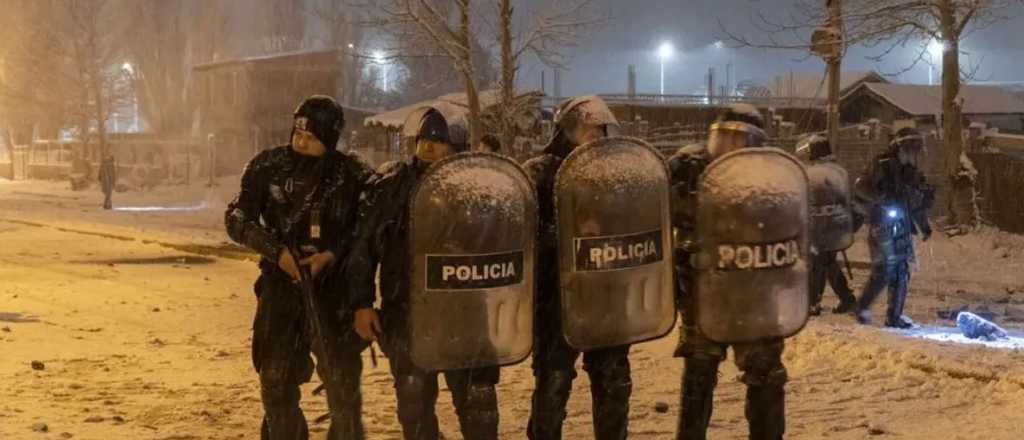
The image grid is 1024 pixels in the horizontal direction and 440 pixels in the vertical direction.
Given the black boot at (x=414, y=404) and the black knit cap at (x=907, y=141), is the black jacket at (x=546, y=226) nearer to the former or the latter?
the black boot at (x=414, y=404)

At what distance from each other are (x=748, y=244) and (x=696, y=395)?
2.67 ft

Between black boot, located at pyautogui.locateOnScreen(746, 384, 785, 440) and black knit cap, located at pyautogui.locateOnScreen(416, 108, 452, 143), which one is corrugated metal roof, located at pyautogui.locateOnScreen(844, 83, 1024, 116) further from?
black knit cap, located at pyautogui.locateOnScreen(416, 108, 452, 143)

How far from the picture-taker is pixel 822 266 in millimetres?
10938

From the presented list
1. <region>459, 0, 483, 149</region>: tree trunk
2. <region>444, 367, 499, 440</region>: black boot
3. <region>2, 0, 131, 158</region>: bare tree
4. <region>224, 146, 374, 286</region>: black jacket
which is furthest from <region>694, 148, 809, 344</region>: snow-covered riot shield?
<region>2, 0, 131, 158</region>: bare tree

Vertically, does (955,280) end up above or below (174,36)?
below

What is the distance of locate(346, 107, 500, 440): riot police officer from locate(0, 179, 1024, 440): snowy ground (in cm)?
125

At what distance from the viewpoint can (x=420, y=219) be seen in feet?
16.5

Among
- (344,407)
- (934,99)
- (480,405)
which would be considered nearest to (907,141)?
(480,405)

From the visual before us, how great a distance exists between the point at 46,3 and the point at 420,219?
53.0 meters

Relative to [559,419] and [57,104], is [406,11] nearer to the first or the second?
[559,419]

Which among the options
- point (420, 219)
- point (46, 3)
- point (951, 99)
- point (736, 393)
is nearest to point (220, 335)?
point (736, 393)

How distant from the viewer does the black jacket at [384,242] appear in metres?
5.33

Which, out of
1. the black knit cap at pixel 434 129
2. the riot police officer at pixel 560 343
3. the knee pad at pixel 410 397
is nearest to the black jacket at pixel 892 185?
the riot police officer at pixel 560 343

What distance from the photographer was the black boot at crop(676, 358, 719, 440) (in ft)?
18.5
